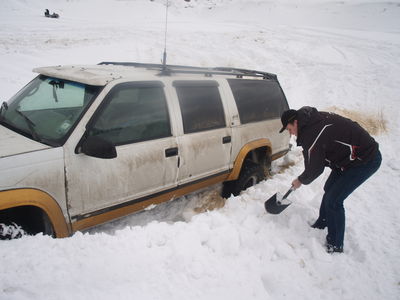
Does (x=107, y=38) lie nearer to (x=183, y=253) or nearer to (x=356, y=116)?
(x=356, y=116)

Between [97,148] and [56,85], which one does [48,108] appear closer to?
[56,85]

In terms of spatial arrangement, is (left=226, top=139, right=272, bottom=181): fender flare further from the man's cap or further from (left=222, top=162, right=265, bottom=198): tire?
the man's cap

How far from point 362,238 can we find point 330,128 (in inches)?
60.2

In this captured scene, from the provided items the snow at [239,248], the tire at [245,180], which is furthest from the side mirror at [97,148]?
the tire at [245,180]

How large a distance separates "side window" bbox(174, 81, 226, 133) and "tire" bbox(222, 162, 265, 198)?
936mm

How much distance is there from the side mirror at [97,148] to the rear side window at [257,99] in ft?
6.82

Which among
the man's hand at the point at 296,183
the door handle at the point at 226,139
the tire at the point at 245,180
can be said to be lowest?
the tire at the point at 245,180

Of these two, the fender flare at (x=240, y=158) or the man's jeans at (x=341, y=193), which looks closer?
the man's jeans at (x=341, y=193)

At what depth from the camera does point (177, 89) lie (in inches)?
133

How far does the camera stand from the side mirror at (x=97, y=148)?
2.50 meters

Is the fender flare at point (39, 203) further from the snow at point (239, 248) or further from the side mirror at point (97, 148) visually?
the side mirror at point (97, 148)

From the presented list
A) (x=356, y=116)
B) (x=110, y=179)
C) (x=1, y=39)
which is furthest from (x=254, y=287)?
(x=1, y=39)

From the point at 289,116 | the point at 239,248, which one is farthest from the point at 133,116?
the point at 239,248

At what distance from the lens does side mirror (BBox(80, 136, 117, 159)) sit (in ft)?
8.21
